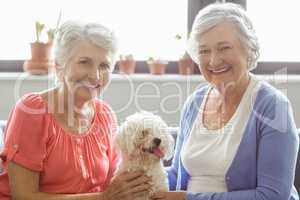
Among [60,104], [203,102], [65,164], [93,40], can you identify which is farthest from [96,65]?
[203,102]

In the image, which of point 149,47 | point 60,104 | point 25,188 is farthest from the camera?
point 149,47

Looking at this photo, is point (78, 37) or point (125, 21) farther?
point (125, 21)

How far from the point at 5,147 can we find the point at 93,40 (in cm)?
48

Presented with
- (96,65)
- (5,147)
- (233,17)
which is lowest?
(5,147)

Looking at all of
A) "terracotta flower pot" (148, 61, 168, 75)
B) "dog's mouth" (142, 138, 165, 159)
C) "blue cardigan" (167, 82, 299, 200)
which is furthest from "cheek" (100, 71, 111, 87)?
"terracotta flower pot" (148, 61, 168, 75)

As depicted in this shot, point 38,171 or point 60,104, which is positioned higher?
point 60,104

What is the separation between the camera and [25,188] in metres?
1.58

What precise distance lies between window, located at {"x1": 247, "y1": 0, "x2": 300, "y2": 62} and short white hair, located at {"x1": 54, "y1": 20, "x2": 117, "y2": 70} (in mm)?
1533

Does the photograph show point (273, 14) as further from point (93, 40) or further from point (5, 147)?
point (5, 147)

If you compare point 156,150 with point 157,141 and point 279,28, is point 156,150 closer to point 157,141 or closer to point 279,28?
point 157,141

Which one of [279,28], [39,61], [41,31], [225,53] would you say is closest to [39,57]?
[39,61]

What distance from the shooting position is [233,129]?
167 cm

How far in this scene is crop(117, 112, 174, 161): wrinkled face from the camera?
1.60 meters

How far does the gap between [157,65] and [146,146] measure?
1.24 m
